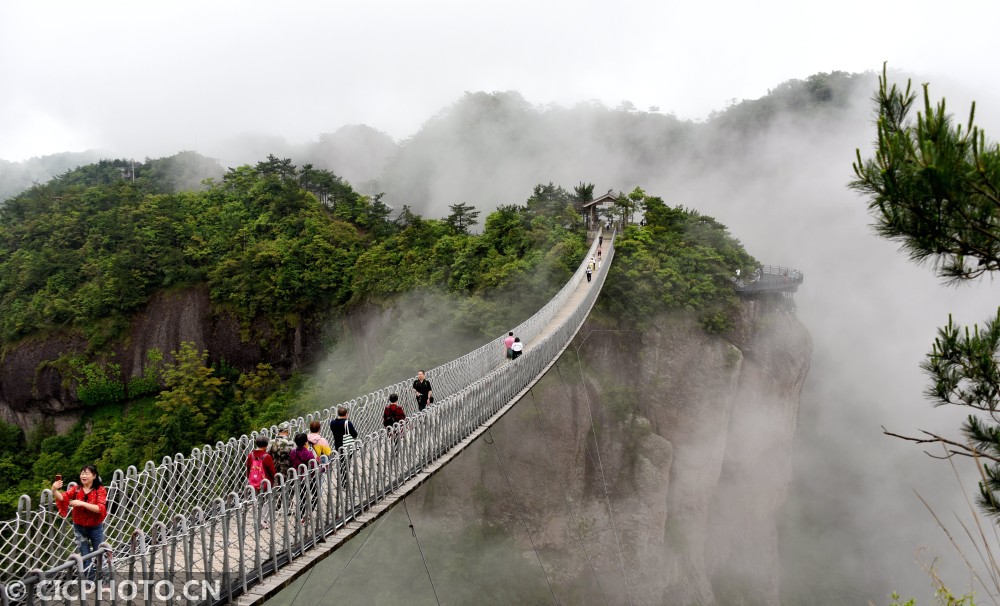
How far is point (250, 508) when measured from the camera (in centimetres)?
407

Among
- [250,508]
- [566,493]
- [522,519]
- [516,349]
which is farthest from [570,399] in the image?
[250,508]

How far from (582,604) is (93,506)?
1467 centimetres

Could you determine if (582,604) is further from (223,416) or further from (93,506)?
(93,506)

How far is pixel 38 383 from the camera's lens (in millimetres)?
19766

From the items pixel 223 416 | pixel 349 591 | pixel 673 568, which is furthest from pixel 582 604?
pixel 223 416

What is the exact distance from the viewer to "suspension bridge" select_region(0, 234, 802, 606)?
3301 millimetres

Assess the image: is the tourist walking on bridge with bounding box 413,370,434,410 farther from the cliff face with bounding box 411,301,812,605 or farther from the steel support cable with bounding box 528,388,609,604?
the cliff face with bounding box 411,301,812,605

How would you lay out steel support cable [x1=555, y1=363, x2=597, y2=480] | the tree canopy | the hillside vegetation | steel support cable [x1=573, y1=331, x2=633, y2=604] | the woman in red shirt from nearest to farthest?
the tree canopy
the woman in red shirt
steel support cable [x1=573, y1=331, x2=633, y2=604]
steel support cable [x1=555, y1=363, x2=597, y2=480]
the hillside vegetation

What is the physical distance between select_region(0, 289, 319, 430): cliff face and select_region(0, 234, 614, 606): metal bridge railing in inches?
557

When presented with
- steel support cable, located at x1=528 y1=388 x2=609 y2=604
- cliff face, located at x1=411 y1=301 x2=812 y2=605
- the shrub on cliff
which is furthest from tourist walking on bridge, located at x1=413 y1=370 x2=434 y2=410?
the shrub on cliff

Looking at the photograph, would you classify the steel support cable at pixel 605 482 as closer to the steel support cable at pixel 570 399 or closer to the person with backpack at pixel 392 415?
the steel support cable at pixel 570 399

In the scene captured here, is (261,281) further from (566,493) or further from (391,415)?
(391,415)

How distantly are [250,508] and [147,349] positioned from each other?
19.6m

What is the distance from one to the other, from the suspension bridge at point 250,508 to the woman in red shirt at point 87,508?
9cm
